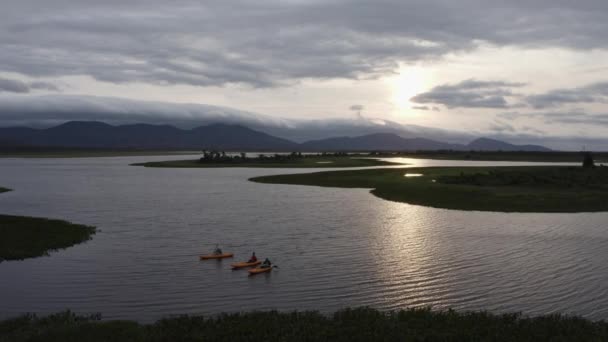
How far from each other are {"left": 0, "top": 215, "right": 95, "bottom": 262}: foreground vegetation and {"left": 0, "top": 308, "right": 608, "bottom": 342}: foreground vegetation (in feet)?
43.4

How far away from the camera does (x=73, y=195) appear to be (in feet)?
225

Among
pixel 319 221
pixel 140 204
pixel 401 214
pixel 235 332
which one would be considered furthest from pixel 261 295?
pixel 140 204

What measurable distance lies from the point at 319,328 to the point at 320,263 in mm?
11228

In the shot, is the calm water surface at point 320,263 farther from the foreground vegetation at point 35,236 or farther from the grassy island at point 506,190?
the grassy island at point 506,190

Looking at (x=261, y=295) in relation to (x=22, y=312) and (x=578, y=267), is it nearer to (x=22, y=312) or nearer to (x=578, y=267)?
(x=22, y=312)

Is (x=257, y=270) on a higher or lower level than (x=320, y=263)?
higher

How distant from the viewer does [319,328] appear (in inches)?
704

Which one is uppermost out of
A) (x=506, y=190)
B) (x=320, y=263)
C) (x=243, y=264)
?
(x=506, y=190)

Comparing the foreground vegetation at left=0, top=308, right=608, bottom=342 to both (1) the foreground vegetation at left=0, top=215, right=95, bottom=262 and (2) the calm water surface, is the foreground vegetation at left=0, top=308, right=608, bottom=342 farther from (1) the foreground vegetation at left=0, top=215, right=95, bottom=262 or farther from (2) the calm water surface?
(1) the foreground vegetation at left=0, top=215, right=95, bottom=262

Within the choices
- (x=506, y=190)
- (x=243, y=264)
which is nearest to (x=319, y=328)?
(x=243, y=264)

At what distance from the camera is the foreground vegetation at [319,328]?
56.2 feet

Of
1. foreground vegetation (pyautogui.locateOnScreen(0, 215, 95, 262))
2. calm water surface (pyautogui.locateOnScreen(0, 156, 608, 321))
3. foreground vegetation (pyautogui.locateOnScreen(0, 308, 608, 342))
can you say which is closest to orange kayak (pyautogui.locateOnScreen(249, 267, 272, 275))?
calm water surface (pyautogui.locateOnScreen(0, 156, 608, 321))

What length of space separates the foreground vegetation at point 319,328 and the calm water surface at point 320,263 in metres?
2.22

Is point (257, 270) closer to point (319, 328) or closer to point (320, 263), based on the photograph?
point (320, 263)
